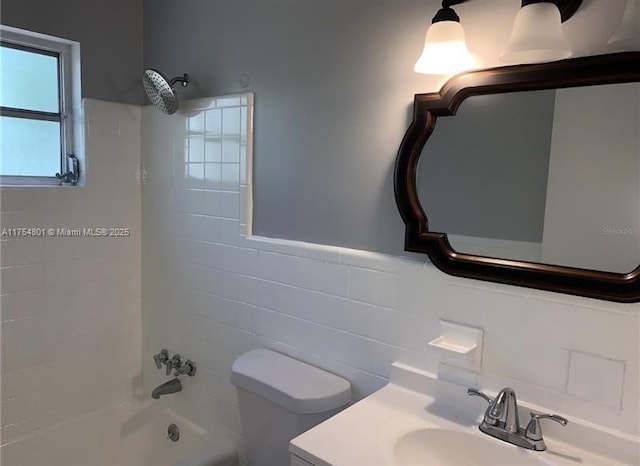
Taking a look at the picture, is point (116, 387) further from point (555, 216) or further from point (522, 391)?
point (555, 216)

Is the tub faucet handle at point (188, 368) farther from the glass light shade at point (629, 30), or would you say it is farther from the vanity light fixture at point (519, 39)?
the glass light shade at point (629, 30)

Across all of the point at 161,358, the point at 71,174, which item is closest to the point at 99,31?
the point at 71,174

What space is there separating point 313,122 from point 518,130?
2.17 ft

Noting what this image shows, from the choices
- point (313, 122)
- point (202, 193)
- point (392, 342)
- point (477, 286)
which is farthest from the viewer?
point (202, 193)

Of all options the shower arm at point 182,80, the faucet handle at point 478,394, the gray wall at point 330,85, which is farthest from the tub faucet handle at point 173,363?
the faucet handle at point 478,394

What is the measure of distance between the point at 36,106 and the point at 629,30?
84.7 inches

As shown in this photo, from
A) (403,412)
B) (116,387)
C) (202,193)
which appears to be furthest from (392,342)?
(116,387)

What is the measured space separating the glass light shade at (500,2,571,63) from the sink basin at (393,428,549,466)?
2.84 feet

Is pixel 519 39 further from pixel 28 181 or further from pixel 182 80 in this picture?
pixel 28 181

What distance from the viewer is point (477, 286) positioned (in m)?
1.24

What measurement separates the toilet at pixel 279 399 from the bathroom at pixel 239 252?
77 millimetres

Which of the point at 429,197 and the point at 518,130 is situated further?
the point at 429,197

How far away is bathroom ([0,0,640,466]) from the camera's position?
1.19 m

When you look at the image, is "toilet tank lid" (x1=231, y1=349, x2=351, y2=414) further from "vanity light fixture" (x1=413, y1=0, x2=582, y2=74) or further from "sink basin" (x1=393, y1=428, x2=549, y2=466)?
"vanity light fixture" (x1=413, y1=0, x2=582, y2=74)
